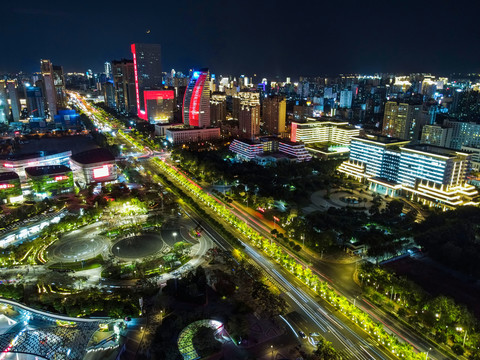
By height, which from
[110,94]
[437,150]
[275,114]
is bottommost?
[437,150]

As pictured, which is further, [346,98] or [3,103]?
[346,98]

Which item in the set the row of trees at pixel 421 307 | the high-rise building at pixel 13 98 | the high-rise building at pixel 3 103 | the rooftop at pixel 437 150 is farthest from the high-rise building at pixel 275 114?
the high-rise building at pixel 3 103

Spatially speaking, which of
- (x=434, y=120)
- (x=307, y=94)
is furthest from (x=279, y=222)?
(x=307, y=94)

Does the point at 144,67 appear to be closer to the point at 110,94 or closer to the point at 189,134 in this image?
the point at 110,94

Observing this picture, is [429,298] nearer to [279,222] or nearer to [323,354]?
[323,354]

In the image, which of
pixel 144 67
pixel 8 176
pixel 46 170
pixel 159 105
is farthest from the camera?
pixel 144 67

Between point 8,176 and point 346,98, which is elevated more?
point 346,98

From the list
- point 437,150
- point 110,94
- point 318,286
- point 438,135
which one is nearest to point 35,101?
point 110,94
